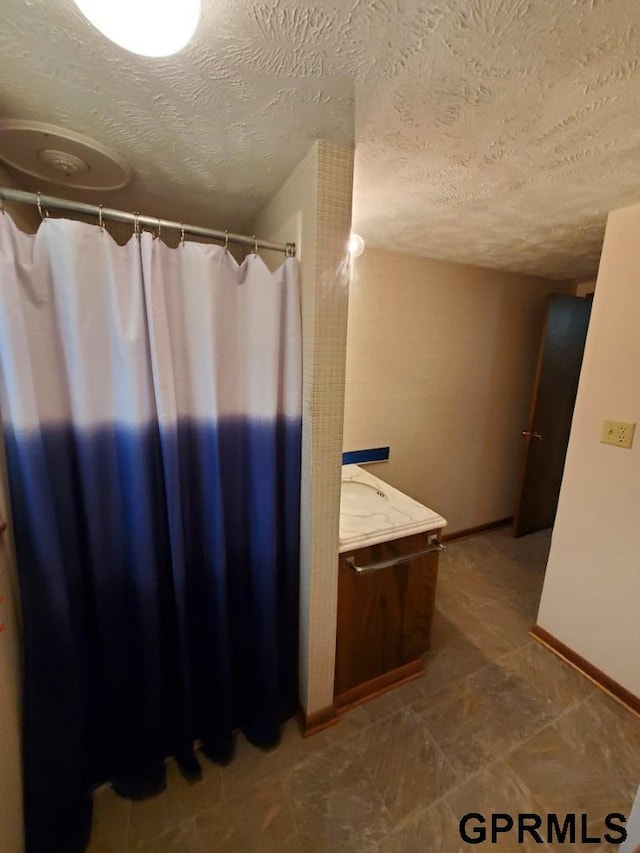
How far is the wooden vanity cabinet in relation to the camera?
134 cm

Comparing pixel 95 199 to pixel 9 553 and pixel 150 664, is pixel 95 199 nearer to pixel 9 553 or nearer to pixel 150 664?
pixel 9 553

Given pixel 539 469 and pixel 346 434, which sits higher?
pixel 346 434

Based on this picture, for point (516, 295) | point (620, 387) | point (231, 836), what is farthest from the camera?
point (516, 295)

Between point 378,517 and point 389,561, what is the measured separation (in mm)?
189

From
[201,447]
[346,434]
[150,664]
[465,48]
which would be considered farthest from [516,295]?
[150,664]

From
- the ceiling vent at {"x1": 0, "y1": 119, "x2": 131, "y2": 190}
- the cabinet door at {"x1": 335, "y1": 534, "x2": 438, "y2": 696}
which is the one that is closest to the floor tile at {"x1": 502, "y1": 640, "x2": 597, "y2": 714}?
the cabinet door at {"x1": 335, "y1": 534, "x2": 438, "y2": 696}

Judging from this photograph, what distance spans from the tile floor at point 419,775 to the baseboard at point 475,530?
3.62ft

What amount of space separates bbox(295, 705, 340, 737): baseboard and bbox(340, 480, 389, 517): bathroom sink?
0.81m

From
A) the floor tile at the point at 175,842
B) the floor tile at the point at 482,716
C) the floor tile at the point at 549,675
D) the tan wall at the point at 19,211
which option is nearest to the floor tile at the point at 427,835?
the floor tile at the point at 482,716

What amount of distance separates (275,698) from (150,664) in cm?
51

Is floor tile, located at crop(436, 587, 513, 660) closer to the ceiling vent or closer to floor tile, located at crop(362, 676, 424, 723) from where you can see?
floor tile, located at crop(362, 676, 424, 723)

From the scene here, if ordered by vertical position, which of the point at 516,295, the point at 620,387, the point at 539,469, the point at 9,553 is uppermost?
the point at 516,295

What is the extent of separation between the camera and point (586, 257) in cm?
208

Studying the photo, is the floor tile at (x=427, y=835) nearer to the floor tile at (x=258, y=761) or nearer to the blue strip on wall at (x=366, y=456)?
the floor tile at (x=258, y=761)
